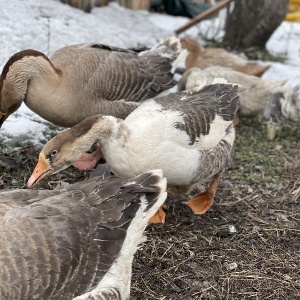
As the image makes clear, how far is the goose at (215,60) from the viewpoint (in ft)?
23.7

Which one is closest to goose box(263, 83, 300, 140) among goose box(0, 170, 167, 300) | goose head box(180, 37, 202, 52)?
goose head box(180, 37, 202, 52)

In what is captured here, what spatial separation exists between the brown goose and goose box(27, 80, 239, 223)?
2.27 ft

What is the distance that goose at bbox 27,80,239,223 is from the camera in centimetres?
384

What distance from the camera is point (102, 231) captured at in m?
3.14

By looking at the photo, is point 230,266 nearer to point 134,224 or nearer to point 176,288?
point 176,288

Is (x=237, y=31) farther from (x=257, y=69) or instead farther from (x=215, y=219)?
(x=215, y=219)

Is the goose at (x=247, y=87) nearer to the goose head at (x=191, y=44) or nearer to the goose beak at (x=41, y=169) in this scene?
the goose head at (x=191, y=44)

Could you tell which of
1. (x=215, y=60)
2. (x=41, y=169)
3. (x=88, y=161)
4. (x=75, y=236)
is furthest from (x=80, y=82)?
(x=215, y=60)

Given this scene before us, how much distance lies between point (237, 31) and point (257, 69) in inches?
78.4

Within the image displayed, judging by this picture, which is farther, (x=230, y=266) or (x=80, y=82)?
(x=80, y=82)

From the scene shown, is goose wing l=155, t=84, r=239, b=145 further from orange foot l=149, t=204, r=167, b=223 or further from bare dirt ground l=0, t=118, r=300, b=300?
bare dirt ground l=0, t=118, r=300, b=300

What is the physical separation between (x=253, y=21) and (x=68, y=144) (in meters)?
5.68

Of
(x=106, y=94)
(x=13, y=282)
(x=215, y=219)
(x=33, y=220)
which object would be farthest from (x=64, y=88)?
(x=13, y=282)

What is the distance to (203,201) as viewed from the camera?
4.68 metres
